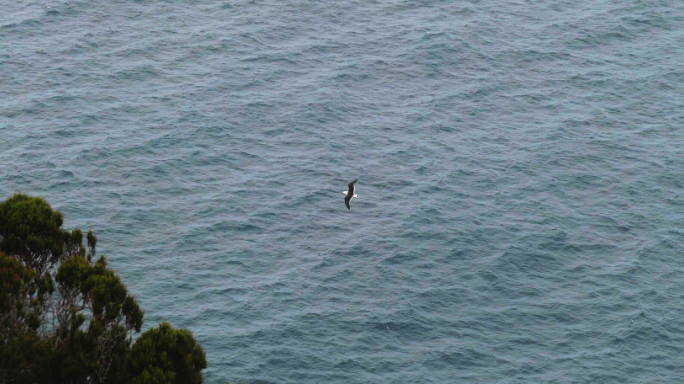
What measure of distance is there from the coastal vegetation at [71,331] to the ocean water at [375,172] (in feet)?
108

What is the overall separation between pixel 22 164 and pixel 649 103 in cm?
7715

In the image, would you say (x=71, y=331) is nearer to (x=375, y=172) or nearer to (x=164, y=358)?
(x=164, y=358)

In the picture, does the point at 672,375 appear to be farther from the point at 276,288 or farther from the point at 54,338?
the point at 54,338

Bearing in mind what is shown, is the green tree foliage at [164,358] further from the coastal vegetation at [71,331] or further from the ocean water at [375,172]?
the ocean water at [375,172]

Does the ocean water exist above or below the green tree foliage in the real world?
below

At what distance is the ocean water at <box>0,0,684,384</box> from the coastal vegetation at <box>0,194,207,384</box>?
32981 mm

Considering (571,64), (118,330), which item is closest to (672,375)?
(118,330)

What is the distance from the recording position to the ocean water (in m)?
84.9

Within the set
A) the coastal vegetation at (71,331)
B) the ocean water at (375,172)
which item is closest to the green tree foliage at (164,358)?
the coastal vegetation at (71,331)

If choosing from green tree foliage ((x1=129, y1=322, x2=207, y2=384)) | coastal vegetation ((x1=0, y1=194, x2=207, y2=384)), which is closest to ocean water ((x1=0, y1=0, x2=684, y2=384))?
coastal vegetation ((x1=0, y1=194, x2=207, y2=384))

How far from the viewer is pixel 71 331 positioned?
4522 centimetres

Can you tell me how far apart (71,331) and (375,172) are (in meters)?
65.4

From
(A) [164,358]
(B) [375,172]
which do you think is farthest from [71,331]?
(B) [375,172]

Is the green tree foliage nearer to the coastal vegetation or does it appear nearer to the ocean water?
the coastal vegetation
